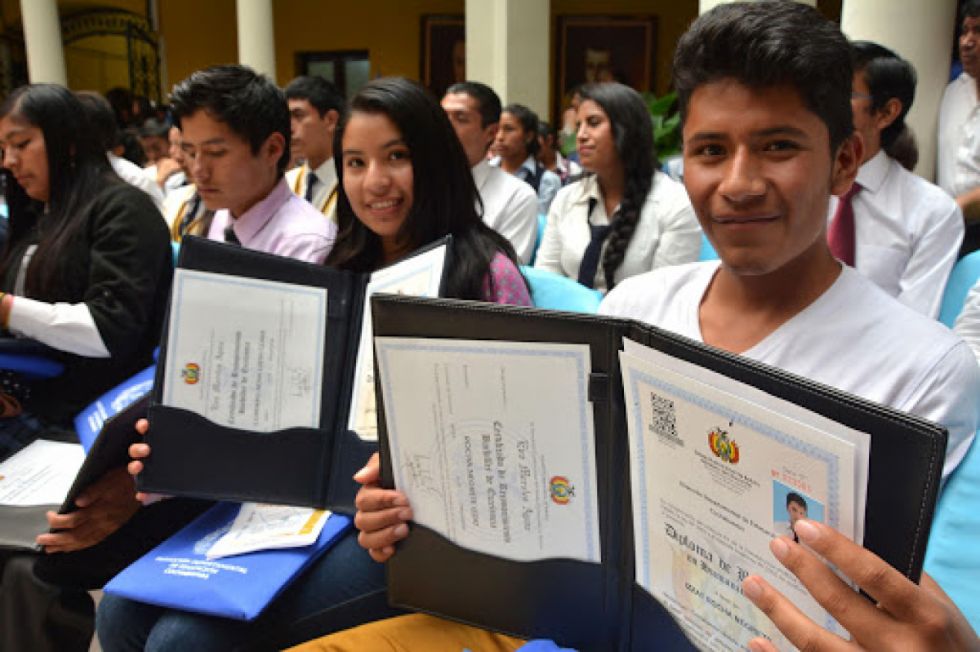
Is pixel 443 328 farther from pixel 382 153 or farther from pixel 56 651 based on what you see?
pixel 56 651

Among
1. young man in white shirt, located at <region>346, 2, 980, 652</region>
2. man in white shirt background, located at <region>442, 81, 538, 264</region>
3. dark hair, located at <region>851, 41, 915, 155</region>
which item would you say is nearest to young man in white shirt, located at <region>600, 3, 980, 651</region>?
young man in white shirt, located at <region>346, 2, 980, 652</region>

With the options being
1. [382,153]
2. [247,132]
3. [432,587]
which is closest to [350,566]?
[432,587]

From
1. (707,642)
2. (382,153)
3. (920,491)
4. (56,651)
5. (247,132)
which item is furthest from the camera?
(247,132)

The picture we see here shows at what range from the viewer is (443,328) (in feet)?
2.63

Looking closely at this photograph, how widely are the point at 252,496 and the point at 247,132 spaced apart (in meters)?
1.03

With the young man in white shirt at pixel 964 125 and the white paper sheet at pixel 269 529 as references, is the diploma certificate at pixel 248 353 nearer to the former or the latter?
the white paper sheet at pixel 269 529

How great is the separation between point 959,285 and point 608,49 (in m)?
8.72

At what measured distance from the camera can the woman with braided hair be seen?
259 centimetres

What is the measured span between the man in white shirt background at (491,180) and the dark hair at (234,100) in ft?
3.36

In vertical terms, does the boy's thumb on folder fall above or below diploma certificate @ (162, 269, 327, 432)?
below

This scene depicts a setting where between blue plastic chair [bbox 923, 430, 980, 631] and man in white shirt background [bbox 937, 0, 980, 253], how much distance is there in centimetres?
177

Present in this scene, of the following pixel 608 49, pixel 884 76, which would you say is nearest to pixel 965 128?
pixel 884 76

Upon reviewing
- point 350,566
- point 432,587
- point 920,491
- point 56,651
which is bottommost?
point 56,651

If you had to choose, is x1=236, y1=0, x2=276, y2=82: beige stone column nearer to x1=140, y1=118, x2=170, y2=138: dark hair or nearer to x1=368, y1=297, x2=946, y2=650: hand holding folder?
x1=140, y1=118, x2=170, y2=138: dark hair
